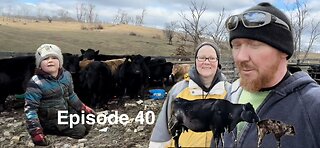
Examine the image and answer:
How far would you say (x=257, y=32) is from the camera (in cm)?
167

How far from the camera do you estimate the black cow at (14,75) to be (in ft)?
37.3

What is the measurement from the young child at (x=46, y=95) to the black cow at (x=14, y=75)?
24.1 ft

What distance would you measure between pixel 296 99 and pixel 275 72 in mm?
138

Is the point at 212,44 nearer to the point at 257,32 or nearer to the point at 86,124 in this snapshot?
the point at 257,32

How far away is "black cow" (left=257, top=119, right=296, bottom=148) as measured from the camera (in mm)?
1556

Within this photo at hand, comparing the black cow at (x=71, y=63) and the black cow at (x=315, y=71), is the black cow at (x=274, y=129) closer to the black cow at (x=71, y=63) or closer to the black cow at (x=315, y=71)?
the black cow at (x=71, y=63)

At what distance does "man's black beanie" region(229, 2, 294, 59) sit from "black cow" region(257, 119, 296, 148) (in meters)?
0.29

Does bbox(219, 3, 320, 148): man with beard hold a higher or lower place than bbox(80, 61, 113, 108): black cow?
higher

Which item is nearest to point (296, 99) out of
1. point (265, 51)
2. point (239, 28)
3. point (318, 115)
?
point (318, 115)

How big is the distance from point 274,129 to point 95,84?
10813mm

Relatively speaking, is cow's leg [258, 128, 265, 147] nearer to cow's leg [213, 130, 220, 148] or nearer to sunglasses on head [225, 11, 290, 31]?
cow's leg [213, 130, 220, 148]

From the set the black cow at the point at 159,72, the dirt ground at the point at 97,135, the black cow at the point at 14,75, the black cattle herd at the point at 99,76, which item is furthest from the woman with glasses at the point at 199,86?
the black cow at the point at 159,72

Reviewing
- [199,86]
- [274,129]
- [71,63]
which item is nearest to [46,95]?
[199,86]

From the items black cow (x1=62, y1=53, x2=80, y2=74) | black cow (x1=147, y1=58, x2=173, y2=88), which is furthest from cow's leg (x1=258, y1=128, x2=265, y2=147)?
black cow (x1=147, y1=58, x2=173, y2=88)
